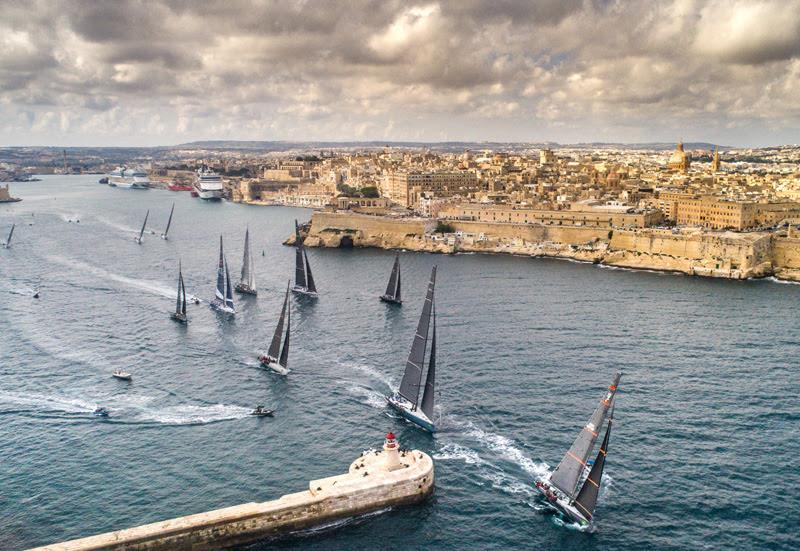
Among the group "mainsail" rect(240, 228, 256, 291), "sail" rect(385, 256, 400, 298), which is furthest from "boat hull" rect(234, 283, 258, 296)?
"sail" rect(385, 256, 400, 298)

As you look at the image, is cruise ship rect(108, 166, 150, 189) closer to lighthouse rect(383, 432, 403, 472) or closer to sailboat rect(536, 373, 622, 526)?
lighthouse rect(383, 432, 403, 472)

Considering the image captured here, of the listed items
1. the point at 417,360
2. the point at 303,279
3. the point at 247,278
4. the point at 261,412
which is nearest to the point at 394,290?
the point at 303,279

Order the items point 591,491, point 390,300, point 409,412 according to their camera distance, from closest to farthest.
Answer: point 591,491, point 409,412, point 390,300

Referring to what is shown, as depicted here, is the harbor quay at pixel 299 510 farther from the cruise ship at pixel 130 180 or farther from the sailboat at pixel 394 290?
the cruise ship at pixel 130 180

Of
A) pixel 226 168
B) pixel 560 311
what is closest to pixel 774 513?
pixel 560 311

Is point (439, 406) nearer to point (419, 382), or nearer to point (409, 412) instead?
point (419, 382)

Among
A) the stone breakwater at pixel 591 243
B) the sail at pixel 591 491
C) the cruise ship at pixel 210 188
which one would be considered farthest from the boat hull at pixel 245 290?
the cruise ship at pixel 210 188
